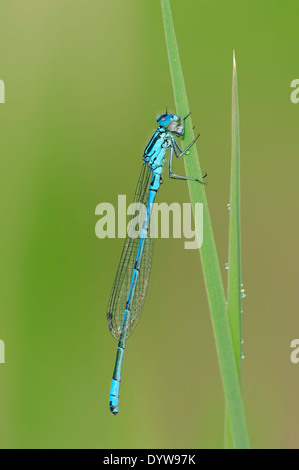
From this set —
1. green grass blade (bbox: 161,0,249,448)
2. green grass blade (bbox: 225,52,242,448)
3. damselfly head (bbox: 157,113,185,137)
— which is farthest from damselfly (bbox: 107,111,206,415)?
green grass blade (bbox: 225,52,242,448)

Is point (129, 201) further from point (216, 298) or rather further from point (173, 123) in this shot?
point (216, 298)

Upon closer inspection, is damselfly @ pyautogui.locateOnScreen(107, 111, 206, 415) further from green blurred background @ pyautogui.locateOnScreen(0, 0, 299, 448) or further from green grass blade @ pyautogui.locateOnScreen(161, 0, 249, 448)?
green grass blade @ pyautogui.locateOnScreen(161, 0, 249, 448)

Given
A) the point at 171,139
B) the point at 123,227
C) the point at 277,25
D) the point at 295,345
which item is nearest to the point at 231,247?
the point at 171,139

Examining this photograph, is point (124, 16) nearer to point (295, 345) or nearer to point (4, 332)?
point (4, 332)

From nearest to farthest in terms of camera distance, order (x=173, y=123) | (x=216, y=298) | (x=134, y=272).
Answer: (x=216, y=298), (x=173, y=123), (x=134, y=272)

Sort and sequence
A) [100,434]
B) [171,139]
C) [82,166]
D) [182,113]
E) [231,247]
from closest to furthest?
[231,247], [182,113], [171,139], [100,434], [82,166]

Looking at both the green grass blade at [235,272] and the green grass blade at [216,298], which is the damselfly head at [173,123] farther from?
the green grass blade at [235,272]

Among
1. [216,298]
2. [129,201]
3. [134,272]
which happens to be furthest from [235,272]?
[129,201]
